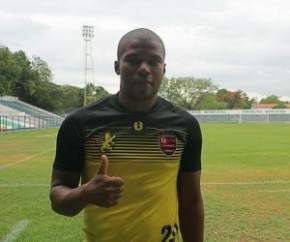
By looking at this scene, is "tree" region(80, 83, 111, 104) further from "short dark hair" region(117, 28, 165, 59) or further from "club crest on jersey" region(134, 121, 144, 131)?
→ "club crest on jersey" region(134, 121, 144, 131)

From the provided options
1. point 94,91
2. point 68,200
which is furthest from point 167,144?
point 94,91

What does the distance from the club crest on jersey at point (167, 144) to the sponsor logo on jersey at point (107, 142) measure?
212 mm

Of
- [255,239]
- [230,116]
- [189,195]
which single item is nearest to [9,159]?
[255,239]

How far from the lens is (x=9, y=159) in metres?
18.5

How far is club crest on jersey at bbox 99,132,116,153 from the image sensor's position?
7.17ft

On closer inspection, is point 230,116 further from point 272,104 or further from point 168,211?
point 168,211

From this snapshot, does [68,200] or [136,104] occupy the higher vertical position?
[136,104]

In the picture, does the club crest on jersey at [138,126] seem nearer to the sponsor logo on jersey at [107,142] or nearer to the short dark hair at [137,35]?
the sponsor logo on jersey at [107,142]

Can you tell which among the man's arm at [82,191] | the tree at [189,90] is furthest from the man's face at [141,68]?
the tree at [189,90]

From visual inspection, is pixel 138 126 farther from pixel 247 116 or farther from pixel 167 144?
pixel 247 116

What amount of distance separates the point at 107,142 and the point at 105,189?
364mm

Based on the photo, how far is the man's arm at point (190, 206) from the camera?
2.40 metres

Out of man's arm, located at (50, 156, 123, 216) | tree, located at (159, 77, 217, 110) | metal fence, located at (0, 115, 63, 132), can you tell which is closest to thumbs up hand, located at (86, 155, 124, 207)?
man's arm, located at (50, 156, 123, 216)

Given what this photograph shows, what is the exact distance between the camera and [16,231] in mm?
6781
